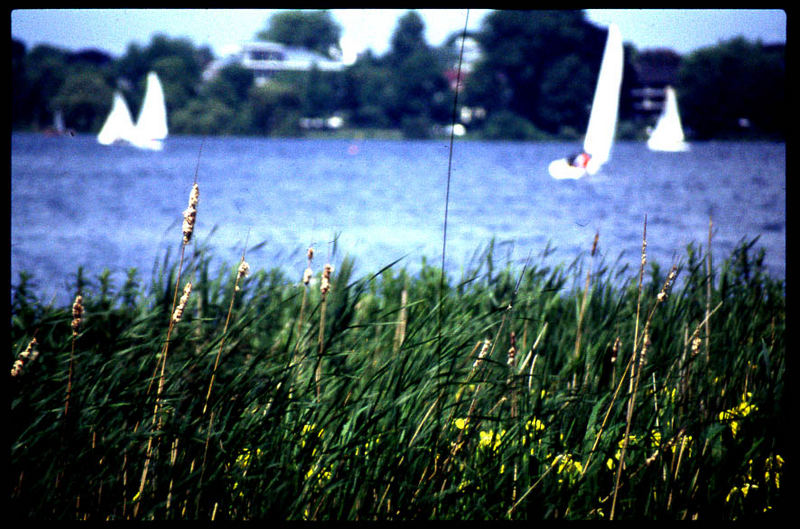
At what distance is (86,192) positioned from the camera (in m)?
32.1

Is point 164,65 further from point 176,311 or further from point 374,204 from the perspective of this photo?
point 176,311

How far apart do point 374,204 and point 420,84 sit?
555cm

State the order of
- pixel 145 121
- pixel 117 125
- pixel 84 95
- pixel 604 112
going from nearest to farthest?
pixel 604 112, pixel 84 95, pixel 117 125, pixel 145 121

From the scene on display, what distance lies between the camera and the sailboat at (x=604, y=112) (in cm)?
615

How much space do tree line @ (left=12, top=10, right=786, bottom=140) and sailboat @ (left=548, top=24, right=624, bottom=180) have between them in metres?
0.74

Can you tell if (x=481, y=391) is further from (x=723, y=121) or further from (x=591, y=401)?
(x=723, y=121)

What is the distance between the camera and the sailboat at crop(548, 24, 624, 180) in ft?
20.2

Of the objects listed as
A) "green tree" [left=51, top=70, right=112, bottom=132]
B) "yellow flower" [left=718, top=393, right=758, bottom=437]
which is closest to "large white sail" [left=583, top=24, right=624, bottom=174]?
"yellow flower" [left=718, top=393, right=758, bottom=437]

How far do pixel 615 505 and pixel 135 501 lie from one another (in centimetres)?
159

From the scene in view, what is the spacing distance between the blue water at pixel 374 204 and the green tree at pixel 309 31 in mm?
2141

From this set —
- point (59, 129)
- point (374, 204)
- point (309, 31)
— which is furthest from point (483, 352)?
point (374, 204)

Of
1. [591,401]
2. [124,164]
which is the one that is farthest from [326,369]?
[124,164]

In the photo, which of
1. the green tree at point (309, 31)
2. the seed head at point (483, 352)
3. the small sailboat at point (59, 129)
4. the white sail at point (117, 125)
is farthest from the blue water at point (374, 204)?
the white sail at point (117, 125)

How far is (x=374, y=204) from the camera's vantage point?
2519 cm
